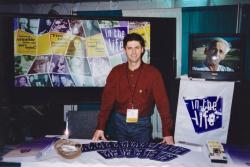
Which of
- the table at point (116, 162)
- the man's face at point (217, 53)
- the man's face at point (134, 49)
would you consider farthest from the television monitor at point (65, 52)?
the table at point (116, 162)

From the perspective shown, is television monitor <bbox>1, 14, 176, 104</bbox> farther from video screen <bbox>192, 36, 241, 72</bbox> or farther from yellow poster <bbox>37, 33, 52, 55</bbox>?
video screen <bbox>192, 36, 241, 72</bbox>

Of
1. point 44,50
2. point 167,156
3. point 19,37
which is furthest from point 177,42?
point 167,156

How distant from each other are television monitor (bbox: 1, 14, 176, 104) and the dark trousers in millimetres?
1122

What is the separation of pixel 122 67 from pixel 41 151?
127 cm

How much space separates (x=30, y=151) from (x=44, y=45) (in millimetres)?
2144

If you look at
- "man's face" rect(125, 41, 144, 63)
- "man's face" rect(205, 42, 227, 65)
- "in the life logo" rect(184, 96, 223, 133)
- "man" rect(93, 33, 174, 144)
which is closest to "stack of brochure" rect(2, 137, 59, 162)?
"man" rect(93, 33, 174, 144)

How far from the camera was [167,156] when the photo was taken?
1767mm

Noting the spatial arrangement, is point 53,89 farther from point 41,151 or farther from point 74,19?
point 41,151

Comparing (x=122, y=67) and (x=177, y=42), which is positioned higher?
(x=177, y=42)

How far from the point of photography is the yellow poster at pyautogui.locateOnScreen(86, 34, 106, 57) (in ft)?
12.4

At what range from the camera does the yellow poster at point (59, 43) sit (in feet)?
12.2

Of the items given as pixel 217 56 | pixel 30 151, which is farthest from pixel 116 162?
pixel 217 56

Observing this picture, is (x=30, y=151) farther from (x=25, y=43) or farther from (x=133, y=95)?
(x=25, y=43)

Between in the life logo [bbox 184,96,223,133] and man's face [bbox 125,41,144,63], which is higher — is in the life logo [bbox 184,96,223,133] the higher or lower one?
the lower one
